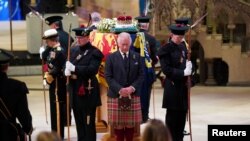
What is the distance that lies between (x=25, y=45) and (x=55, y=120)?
421 inches

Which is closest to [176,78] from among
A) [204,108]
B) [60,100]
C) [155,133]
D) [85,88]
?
[85,88]

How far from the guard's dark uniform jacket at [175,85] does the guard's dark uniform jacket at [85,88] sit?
94 cm

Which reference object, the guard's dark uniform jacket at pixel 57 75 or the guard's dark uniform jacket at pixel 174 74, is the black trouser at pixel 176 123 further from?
the guard's dark uniform jacket at pixel 57 75

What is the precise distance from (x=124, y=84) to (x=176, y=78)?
0.76 m

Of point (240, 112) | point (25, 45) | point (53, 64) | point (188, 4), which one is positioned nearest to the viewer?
point (53, 64)

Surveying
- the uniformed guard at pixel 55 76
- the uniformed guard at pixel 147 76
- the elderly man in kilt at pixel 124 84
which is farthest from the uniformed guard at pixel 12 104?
the uniformed guard at pixel 147 76

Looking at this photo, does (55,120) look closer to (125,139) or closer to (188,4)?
(125,139)

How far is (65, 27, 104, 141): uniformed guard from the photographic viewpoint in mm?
10234

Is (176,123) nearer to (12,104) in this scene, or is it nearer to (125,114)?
(125,114)

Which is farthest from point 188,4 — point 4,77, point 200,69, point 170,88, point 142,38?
point 4,77

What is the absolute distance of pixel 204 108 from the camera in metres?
14.5

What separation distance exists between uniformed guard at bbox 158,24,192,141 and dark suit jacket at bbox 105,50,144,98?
41cm

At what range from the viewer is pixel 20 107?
787cm

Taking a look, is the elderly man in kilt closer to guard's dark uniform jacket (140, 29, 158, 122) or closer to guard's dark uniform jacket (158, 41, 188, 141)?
guard's dark uniform jacket (158, 41, 188, 141)
